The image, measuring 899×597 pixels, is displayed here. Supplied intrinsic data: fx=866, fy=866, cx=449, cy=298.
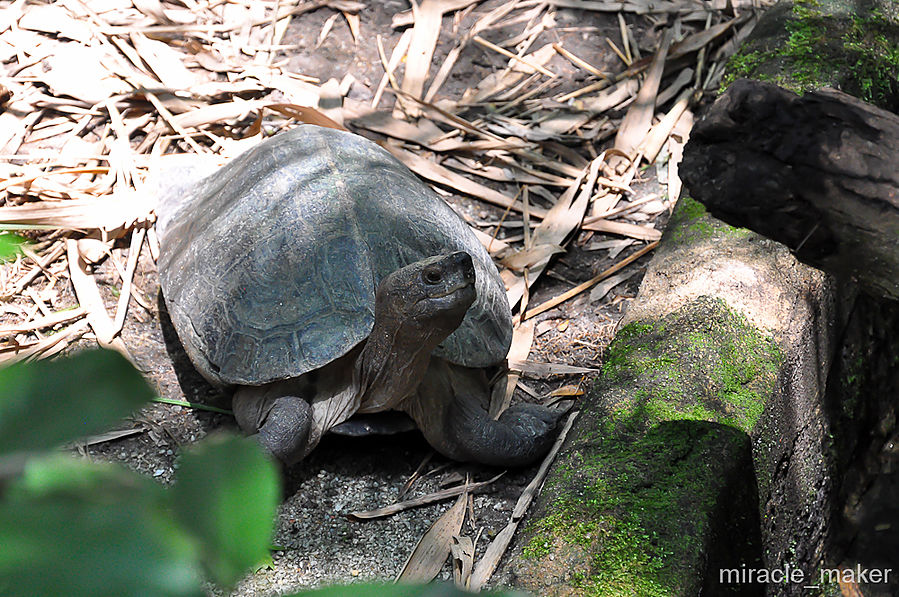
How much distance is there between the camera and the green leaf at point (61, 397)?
418mm

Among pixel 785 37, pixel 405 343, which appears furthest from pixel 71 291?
pixel 785 37

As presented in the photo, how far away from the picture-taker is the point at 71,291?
11.9ft

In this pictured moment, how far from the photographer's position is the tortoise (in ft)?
9.05

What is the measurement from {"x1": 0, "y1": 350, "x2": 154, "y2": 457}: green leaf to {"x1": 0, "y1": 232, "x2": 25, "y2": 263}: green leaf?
0.09m

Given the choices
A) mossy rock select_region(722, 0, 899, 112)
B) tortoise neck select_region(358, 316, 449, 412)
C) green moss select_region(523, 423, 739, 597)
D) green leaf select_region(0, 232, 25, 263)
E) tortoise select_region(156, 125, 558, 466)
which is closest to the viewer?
green leaf select_region(0, 232, 25, 263)

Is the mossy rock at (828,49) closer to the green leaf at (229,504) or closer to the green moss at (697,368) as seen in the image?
the green moss at (697,368)

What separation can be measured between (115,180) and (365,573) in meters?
2.32

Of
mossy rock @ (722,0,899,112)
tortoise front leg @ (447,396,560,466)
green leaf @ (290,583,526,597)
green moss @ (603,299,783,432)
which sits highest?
green leaf @ (290,583,526,597)

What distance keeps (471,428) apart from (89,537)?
258 centimetres

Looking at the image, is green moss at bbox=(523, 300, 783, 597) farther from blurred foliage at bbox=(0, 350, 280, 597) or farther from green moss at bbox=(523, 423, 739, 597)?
blurred foliage at bbox=(0, 350, 280, 597)

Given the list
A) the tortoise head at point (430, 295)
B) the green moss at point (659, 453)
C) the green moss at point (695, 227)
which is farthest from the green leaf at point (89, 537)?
the green moss at point (695, 227)

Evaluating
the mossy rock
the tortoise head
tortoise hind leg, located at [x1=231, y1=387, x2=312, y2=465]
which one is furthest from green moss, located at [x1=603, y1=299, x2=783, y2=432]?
the mossy rock

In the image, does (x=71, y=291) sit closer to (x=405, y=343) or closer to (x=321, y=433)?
(x=321, y=433)

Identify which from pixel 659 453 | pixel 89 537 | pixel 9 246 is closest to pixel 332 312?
pixel 659 453
